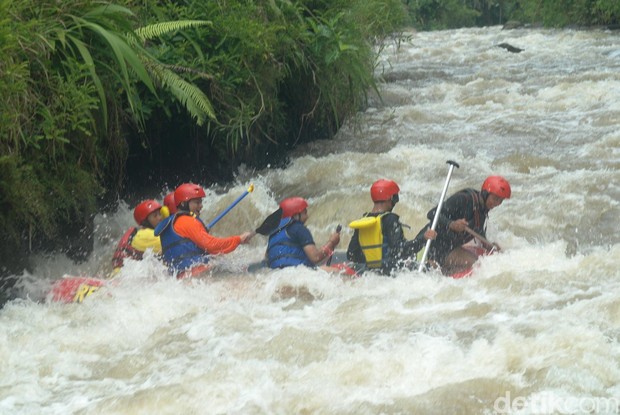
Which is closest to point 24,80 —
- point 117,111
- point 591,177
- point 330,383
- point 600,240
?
point 117,111

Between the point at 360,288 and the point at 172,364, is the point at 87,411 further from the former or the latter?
the point at 360,288

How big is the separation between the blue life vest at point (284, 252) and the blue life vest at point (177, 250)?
0.47 metres

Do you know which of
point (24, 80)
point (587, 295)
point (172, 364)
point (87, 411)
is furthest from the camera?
point (24, 80)

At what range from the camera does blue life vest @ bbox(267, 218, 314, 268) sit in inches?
270

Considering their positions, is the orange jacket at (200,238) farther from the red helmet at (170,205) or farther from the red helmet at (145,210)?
the red helmet at (170,205)

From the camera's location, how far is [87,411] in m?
4.65

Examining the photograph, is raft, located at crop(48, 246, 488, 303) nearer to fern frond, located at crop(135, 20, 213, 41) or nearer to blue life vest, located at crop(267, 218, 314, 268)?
blue life vest, located at crop(267, 218, 314, 268)

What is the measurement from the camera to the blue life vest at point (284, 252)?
22.5 ft

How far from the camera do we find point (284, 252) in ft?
22.5

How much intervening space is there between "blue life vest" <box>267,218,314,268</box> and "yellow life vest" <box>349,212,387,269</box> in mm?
403

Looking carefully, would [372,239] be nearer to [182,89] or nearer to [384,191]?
[384,191]

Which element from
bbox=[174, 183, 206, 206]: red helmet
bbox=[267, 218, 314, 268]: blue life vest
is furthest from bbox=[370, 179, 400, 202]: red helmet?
bbox=[174, 183, 206, 206]: red helmet

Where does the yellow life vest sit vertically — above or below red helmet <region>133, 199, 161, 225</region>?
below

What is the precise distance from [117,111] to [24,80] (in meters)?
1.26
